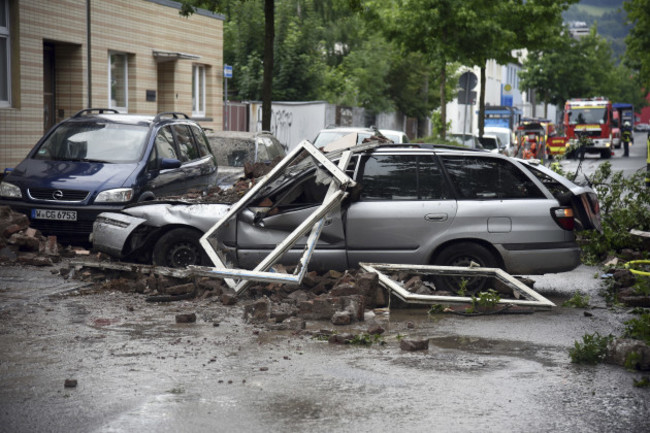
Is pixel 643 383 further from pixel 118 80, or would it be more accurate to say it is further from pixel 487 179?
pixel 118 80

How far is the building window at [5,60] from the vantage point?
62.0 ft

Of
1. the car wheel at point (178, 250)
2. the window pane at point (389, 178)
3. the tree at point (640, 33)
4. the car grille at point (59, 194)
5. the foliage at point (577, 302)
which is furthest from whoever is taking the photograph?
the tree at point (640, 33)

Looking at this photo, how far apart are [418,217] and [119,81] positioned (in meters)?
17.1

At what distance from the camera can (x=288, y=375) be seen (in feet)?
20.4

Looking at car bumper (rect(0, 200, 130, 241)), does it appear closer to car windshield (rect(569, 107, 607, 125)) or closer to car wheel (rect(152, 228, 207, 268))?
car wheel (rect(152, 228, 207, 268))

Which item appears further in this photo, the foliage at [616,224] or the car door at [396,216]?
the foliage at [616,224]

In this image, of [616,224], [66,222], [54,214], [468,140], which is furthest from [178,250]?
[468,140]

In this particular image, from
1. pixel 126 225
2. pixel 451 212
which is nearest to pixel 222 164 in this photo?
pixel 126 225

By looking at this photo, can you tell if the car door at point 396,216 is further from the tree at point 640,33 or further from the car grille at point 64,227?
the tree at point 640,33

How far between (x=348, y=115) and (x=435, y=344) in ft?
111

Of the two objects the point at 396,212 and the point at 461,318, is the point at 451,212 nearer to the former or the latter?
the point at 396,212

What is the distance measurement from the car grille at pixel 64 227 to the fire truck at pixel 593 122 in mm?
41669

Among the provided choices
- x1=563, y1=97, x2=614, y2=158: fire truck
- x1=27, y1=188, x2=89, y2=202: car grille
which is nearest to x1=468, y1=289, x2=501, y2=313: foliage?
x1=27, y1=188, x2=89, y2=202: car grille

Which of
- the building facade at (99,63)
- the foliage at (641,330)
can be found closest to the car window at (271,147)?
the building facade at (99,63)
